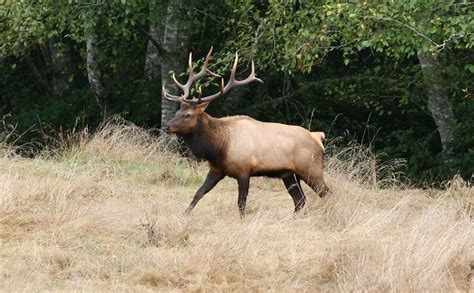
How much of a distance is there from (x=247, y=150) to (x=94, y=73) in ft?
24.7

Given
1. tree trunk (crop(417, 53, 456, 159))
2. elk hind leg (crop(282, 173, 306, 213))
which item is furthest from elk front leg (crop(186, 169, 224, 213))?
tree trunk (crop(417, 53, 456, 159))

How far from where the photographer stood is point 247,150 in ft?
35.4

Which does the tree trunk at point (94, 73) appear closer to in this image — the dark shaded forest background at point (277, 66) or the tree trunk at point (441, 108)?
the dark shaded forest background at point (277, 66)

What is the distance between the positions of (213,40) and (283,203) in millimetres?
6989

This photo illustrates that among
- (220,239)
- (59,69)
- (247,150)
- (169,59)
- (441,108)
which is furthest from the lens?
(59,69)

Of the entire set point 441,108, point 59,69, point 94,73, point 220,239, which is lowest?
point 59,69

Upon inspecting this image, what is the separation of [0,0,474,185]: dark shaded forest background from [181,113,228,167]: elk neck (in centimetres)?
210

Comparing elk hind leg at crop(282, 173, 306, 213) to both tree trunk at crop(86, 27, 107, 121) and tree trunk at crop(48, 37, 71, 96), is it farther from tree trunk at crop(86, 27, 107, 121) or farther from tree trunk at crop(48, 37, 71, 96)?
tree trunk at crop(48, 37, 71, 96)

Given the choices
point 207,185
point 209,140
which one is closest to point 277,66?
point 209,140

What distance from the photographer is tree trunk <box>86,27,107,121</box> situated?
16.9 metres

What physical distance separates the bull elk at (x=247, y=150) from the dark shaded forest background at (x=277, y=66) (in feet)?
5.88

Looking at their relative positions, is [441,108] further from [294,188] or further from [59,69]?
[59,69]

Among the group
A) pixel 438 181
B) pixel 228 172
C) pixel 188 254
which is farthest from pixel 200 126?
pixel 438 181

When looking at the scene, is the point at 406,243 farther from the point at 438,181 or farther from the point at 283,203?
the point at 438,181
